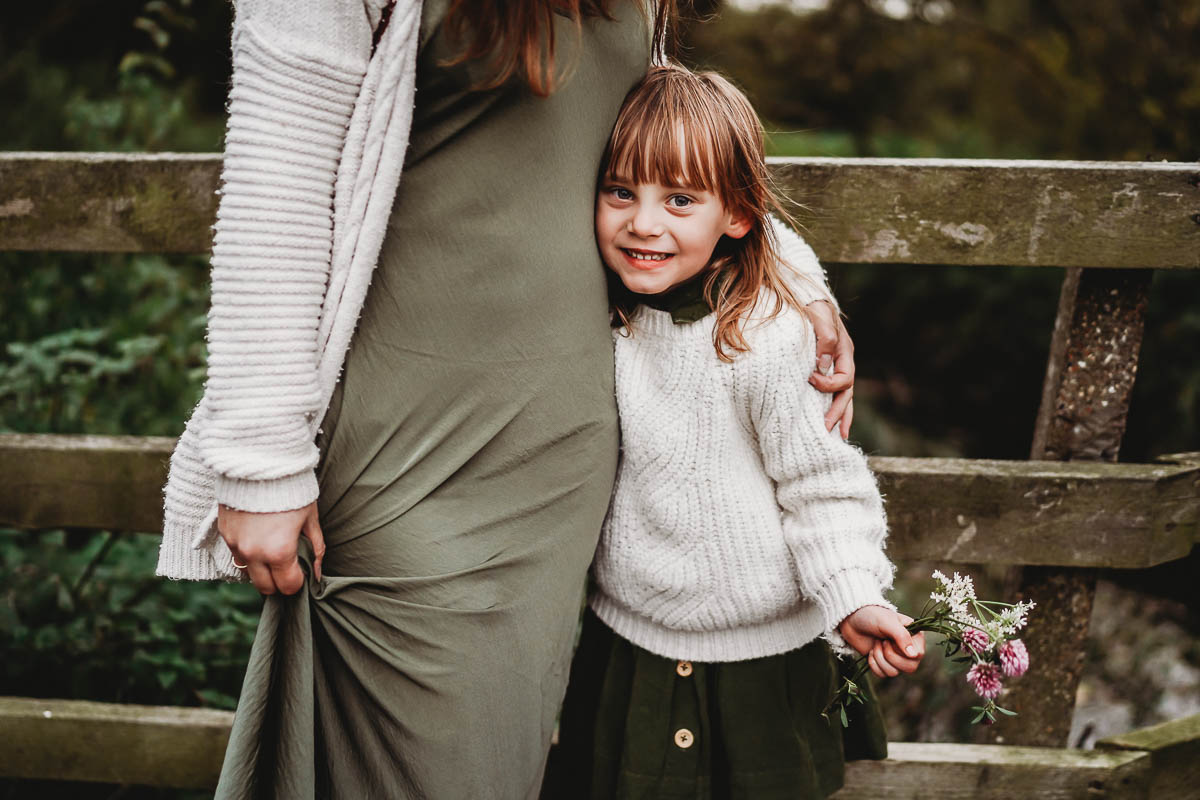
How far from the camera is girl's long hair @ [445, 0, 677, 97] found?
47.5 inches

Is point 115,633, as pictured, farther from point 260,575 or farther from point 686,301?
point 686,301

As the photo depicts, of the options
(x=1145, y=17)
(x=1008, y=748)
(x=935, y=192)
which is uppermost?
(x=1145, y=17)

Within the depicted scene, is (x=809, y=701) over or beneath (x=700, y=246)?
beneath

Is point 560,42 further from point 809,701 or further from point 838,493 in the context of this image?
point 809,701

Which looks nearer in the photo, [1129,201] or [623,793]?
[623,793]

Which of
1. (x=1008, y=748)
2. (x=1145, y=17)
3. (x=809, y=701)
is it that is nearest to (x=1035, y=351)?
(x=1145, y=17)

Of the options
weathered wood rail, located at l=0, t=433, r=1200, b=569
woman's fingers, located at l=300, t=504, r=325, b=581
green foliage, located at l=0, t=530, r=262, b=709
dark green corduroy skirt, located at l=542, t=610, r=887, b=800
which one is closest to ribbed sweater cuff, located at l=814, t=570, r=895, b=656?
dark green corduroy skirt, located at l=542, t=610, r=887, b=800

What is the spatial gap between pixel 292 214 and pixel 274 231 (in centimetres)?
3

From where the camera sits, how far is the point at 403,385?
4.38 feet

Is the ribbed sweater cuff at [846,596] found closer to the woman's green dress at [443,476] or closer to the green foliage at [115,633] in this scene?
the woman's green dress at [443,476]

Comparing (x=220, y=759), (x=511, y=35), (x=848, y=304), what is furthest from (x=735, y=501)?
(x=848, y=304)

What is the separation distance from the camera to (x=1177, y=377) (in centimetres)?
392

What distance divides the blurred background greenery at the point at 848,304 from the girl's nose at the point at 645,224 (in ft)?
1.42

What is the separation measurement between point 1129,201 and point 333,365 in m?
1.45
